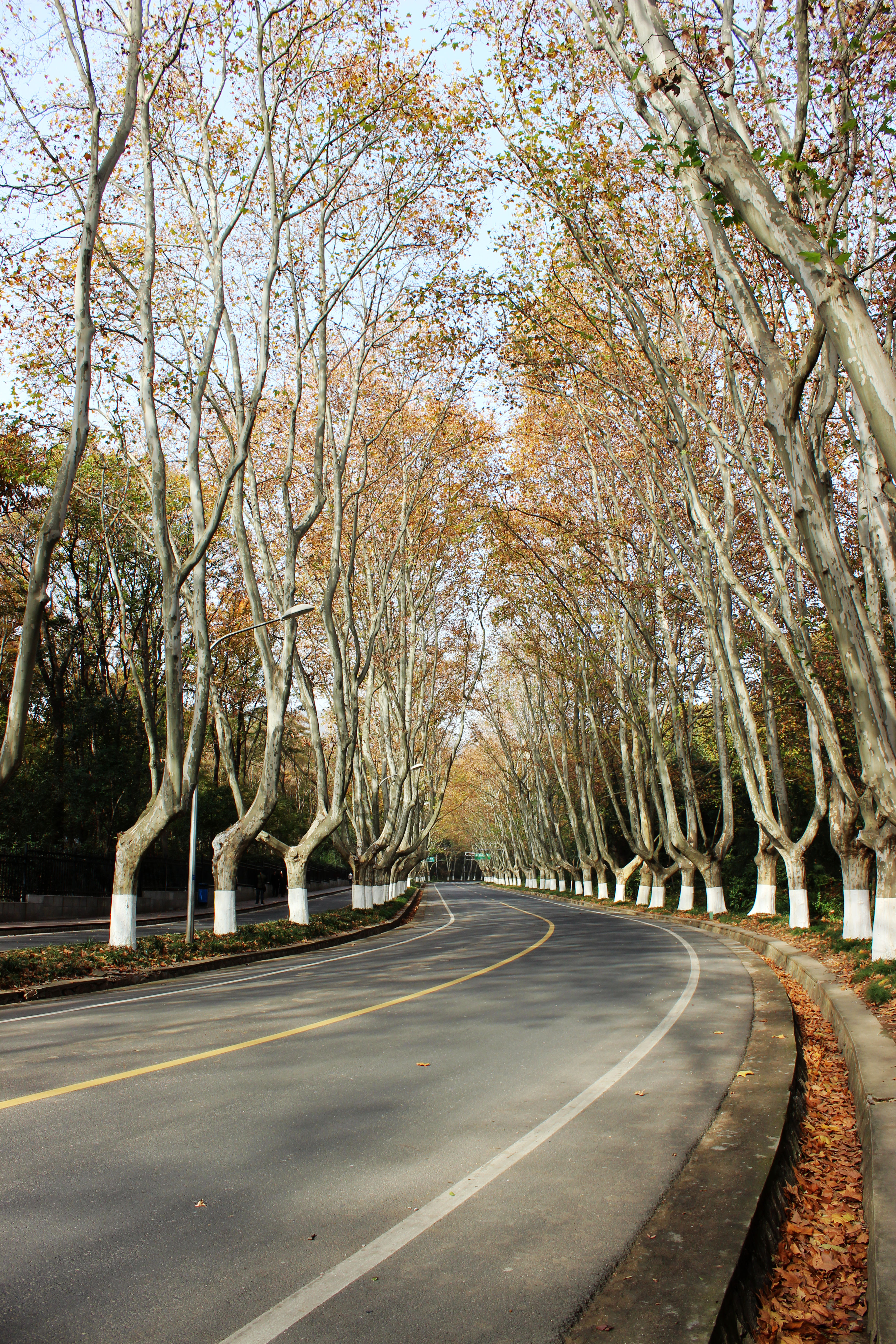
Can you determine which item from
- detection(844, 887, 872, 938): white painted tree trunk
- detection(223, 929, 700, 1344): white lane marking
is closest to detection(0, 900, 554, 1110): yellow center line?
detection(223, 929, 700, 1344): white lane marking

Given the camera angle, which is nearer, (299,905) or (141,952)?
(141,952)

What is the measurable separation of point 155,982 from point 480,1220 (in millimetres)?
9859

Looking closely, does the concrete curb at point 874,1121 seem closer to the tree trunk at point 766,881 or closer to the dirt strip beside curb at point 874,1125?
the dirt strip beside curb at point 874,1125

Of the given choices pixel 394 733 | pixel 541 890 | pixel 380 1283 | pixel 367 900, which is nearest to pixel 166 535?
pixel 380 1283

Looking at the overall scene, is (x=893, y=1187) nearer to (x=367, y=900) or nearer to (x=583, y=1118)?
(x=583, y=1118)

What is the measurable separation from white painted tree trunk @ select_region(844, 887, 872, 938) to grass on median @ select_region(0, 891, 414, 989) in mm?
9676

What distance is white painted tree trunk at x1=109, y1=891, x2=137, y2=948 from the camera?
1356 cm

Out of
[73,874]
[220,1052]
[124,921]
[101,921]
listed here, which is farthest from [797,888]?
[73,874]

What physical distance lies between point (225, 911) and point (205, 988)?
224 inches

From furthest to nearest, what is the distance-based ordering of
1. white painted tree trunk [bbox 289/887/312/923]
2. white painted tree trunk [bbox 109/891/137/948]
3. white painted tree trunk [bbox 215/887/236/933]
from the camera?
white painted tree trunk [bbox 289/887/312/923] < white painted tree trunk [bbox 215/887/236/933] < white painted tree trunk [bbox 109/891/137/948]

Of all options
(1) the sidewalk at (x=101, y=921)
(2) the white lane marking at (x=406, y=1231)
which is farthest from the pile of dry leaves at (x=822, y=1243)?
(1) the sidewalk at (x=101, y=921)

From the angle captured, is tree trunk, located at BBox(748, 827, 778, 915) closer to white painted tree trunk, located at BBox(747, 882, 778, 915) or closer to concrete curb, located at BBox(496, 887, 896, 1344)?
white painted tree trunk, located at BBox(747, 882, 778, 915)

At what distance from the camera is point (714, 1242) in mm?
3123

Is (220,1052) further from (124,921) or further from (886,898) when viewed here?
(124,921)
